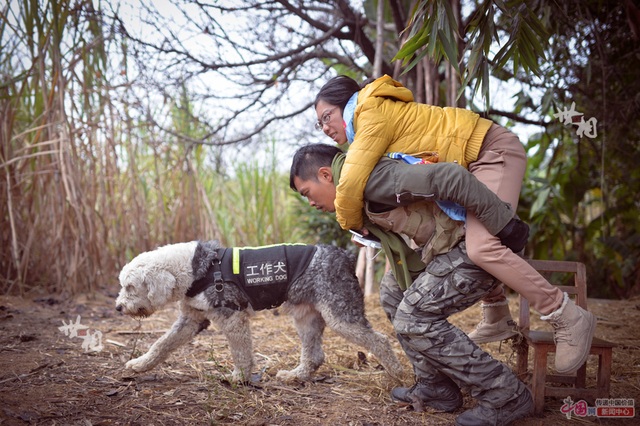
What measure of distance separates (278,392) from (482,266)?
1.54 meters

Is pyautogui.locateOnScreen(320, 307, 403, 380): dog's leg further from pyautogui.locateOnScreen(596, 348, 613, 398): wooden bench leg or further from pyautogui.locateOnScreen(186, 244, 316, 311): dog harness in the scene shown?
pyautogui.locateOnScreen(596, 348, 613, 398): wooden bench leg

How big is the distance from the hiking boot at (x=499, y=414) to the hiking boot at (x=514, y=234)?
78 centimetres

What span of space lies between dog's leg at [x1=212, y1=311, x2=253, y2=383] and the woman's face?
1323mm

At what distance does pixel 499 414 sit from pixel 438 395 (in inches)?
15.5


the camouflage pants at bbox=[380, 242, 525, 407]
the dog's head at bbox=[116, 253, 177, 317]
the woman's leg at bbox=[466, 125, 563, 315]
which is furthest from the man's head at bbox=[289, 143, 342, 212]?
the dog's head at bbox=[116, 253, 177, 317]

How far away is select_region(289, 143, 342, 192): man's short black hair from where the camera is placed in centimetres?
312

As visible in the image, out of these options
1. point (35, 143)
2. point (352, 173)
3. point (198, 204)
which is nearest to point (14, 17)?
point (35, 143)

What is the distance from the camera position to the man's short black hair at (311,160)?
3.12 m

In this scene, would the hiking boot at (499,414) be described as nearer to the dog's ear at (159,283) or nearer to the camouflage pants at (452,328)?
the camouflage pants at (452,328)

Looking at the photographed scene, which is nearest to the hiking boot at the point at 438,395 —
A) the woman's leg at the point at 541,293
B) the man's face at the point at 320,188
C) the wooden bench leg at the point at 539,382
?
the wooden bench leg at the point at 539,382

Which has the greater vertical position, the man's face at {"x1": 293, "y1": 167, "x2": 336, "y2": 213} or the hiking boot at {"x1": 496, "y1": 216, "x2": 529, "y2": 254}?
the man's face at {"x1": 293, "y1": 167, "x2": 336, "y2": 213}

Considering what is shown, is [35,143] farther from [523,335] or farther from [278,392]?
[523,335]

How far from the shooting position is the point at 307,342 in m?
3.76

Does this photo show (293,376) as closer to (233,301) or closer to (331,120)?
(233,301)
